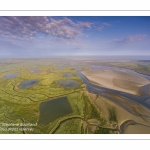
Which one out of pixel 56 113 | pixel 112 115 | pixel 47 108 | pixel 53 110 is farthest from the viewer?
pixel 47 108

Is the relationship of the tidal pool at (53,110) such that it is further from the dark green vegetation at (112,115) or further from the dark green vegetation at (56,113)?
the dark green vegetation at (112,115)

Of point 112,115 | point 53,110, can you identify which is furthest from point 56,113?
point 112,115

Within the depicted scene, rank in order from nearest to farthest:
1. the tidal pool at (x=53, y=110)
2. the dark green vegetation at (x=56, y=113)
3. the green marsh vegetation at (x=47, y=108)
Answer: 1. the dark green vegetation at (x=56, y=113)
2. the green marsh vegetation at (x=47, y=108)
3. the tidal pool at (x=53, y=110)

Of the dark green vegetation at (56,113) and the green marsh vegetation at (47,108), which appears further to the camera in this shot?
the green marsh vegetation at (47,108)

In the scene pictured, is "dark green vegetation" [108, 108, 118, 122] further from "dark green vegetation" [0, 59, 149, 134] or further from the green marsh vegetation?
the green marsh vegetation

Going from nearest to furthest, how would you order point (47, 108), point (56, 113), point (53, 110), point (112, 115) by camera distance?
point (112, 115) → point (56, 113) → point (53, 110) → point (47, 108)

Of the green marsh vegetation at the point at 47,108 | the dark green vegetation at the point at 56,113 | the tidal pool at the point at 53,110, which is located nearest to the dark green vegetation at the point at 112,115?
the dark green vegetation at the point at 56,113

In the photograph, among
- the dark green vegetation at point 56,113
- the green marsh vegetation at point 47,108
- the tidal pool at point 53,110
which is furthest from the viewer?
the tidal pool at point 53,110

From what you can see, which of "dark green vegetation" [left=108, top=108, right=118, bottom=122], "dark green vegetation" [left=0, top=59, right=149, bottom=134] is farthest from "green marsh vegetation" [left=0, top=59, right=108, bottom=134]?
Answer: "dark green vegetation" [left=108, top=108, right=118, bottom=122]

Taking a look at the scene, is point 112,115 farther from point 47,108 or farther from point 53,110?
point 47,108
